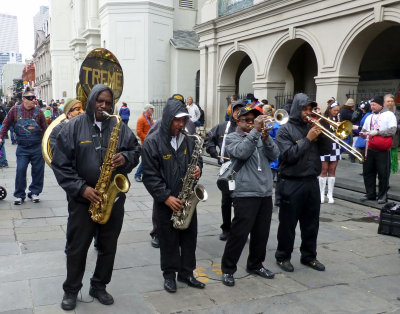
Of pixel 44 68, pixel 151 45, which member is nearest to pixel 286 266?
pixel 151 45

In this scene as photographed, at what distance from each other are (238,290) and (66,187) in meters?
2.10

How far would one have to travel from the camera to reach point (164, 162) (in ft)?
13.4

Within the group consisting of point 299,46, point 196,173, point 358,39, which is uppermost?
point 299,46

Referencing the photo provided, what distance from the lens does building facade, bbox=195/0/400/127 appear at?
1138 centimetres

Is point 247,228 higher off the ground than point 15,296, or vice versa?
point 247,228

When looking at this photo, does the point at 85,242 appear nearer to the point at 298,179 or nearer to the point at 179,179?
the point at 179,179

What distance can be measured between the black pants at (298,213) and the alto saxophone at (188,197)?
1.12 m

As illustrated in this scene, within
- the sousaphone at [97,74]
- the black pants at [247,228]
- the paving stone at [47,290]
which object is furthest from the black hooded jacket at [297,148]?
the paving stone at [47,290]

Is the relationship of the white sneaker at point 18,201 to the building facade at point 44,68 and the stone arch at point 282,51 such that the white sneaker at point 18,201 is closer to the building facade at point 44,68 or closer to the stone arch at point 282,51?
the stone arch at point 282,51

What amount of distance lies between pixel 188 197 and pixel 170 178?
10.8 inches

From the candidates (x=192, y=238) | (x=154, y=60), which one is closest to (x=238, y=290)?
(x=192, y=238)

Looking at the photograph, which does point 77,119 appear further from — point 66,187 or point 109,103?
point 66,187

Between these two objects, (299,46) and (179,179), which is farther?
(299,46)

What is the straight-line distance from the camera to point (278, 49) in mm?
14102
